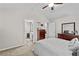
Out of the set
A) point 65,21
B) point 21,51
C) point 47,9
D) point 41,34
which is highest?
point 47,9

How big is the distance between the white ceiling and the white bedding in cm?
32

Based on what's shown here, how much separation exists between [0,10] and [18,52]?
632 millimetres

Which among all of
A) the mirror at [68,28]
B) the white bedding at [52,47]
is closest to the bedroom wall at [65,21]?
the mirror at [68,28]

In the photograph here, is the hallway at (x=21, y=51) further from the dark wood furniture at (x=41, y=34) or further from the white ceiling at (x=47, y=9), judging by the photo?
the white ceiling at (x=47, y=9)

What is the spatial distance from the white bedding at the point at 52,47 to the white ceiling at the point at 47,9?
1.06 feet

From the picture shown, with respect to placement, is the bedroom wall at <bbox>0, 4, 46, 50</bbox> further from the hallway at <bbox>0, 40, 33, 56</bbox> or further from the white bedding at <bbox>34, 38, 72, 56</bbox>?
the white bedding at <bbox>34, 38, 72, 56</bbox>

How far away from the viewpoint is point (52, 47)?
1.89 m

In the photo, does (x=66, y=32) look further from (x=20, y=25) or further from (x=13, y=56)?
(x=13, y=56)

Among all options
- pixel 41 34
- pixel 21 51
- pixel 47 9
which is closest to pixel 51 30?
pixel 41 34

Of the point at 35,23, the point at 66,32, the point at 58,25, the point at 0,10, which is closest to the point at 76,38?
the point at 66,32

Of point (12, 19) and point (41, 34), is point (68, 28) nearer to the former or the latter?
point (41, 34)

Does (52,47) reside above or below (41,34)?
below

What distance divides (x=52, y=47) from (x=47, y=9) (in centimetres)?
54

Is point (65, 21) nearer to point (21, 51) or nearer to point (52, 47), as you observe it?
→ point (52, 47)
